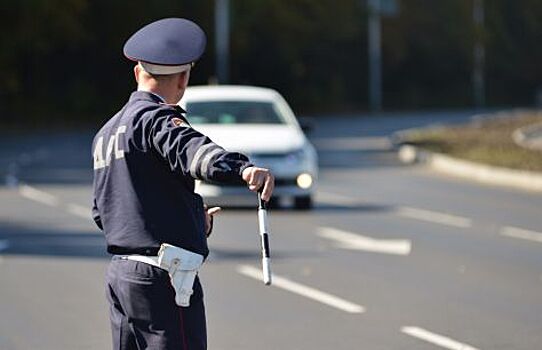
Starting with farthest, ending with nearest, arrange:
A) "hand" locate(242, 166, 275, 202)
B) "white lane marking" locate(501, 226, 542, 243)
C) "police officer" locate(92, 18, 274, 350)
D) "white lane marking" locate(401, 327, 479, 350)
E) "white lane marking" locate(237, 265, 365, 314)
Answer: "white lane marking" locate(501, 226, 542, 243) → "white lane marking" locate(237, 265, 365, 314) → "white lane marking" locate(401, 327, 479, 350) → "police officer" locate(92, 18, 274, 350) → "hand" locate(242, 166, 275, 202)

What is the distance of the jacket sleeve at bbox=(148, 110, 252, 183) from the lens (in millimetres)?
5340

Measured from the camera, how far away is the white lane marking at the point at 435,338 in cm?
996

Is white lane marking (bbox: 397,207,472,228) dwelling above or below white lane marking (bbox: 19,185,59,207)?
above

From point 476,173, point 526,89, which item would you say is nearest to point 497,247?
point 476,173

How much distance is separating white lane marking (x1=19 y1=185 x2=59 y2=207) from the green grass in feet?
27.1

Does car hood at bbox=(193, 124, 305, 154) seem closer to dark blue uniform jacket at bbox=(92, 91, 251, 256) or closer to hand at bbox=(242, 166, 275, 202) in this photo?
dark blue uniform jacket at bbox=(92, 91, 251, 256)

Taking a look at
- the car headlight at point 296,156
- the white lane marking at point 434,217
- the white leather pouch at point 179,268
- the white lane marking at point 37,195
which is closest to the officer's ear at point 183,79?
the white leather pouch at point 179,268

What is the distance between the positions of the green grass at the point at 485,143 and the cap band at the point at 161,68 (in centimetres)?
2246

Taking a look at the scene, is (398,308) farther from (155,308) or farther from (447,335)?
(155,308)

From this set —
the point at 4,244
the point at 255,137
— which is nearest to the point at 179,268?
the point at 4,244

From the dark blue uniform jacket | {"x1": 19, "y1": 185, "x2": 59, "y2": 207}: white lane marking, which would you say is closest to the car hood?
{"x1": 19, "y1": 185, "x2": 59, "y2": 207}: white lane marking

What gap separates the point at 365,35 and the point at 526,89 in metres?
15.7

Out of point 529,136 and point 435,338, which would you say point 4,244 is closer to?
point 435,338

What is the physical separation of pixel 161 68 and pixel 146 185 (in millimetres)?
402
